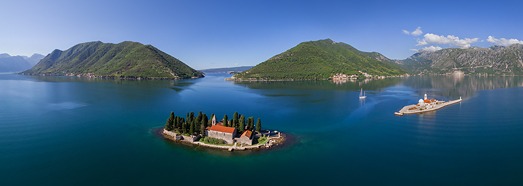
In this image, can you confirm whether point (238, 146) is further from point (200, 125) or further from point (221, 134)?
point (200, 125)

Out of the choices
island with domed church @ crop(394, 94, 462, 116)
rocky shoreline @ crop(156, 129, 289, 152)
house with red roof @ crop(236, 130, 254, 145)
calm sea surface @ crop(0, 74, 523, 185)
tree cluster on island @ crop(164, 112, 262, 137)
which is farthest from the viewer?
island with domed church @ crop(394, 94, 462, 116)

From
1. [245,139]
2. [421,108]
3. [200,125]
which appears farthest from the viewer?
[421,108]

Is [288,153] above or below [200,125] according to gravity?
below

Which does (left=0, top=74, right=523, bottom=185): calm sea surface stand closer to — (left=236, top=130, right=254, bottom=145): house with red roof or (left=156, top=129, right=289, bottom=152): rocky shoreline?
(left=156, top=129, right=289, bottom=152): rocky shoreline

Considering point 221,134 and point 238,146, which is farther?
point 221,134

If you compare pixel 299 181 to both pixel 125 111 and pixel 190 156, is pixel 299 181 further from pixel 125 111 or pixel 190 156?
pixel 125 111

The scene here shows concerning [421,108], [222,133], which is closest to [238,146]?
[222,133]

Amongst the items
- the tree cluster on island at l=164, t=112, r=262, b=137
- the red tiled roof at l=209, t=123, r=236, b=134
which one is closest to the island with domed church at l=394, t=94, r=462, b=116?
the tree cluster on island at l=164, t=112, r=262, b=137

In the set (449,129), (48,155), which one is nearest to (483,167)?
(449,129)
